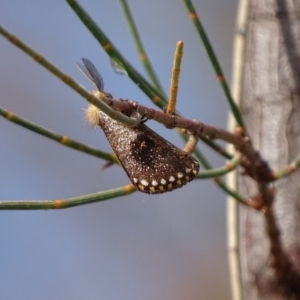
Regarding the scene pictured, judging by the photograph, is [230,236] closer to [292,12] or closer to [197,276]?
[292,12]

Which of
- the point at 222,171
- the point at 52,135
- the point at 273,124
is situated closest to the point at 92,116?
the point at 52,135

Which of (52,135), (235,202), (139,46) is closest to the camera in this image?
(52,135)

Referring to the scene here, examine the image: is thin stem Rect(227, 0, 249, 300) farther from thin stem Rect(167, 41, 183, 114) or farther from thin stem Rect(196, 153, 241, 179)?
thin stem Rect(167, 41, 183, 114)

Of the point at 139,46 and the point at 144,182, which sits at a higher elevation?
the point at 139,46

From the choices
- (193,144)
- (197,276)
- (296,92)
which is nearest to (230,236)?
(296,92)

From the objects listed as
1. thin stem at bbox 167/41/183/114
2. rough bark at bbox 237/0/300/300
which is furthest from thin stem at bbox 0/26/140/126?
rough bark at bbox 237/0/300/300

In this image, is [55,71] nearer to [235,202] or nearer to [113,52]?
[113,52]
